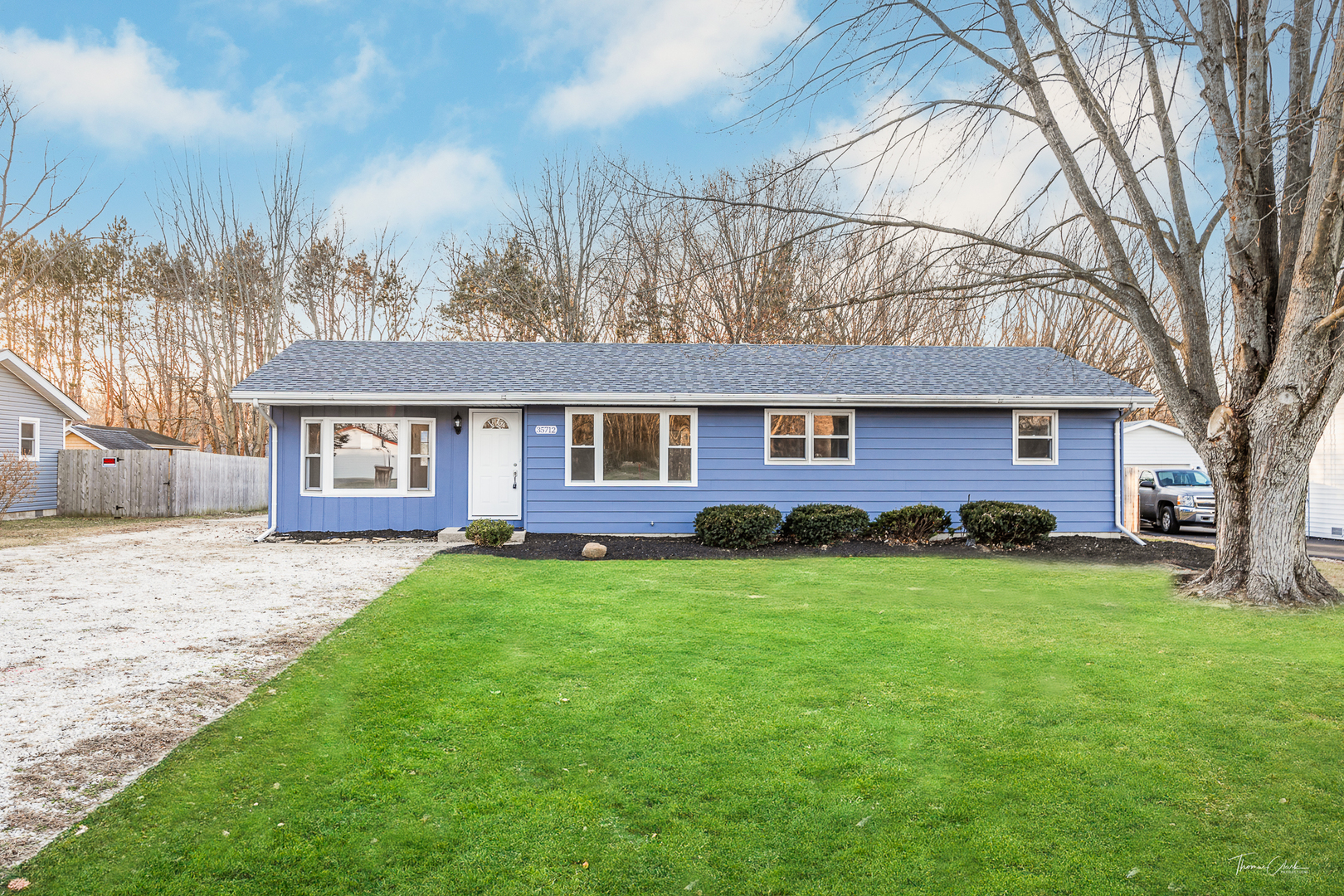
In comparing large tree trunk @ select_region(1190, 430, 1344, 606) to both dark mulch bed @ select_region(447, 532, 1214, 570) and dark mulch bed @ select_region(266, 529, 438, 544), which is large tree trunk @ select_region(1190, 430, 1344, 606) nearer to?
dark mulch bed @ select_region(447, 532, 1214, 570)

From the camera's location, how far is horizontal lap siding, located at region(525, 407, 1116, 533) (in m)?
14.0

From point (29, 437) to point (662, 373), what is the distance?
17.4 metres

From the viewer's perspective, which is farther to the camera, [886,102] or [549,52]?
[549,52]

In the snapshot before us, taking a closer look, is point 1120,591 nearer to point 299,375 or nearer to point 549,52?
point 299,375

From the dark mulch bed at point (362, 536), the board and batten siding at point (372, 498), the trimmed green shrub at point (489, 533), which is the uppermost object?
the board and batten siding at point (372, 498)

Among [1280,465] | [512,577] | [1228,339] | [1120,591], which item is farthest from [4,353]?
[1228,339]

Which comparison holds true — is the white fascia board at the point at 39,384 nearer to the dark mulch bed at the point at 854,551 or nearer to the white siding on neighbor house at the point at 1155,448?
the dark mulch bed at the point at 854,551

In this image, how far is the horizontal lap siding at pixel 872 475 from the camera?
550 inches

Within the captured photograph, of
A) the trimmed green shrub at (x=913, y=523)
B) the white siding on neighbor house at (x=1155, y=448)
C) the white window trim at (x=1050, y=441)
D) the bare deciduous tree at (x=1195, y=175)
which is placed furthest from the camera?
the white siding on neighbor house at (x=1155, y=448)

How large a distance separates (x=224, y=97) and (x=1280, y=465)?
2545 centimetres

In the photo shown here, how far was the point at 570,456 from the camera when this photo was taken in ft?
46.0

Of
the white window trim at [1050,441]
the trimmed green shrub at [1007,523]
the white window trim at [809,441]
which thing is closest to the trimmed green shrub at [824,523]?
the white window trim at [809,441]

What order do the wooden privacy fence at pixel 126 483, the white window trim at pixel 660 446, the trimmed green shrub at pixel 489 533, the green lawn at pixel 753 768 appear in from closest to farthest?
the green lawn at pixel 753 768 < the trimmed green shrub at pixel 489 533 < the white window trim at pixel 660 446 < the wooden privacy fence at pixel 126 483

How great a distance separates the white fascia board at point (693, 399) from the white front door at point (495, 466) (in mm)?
469
